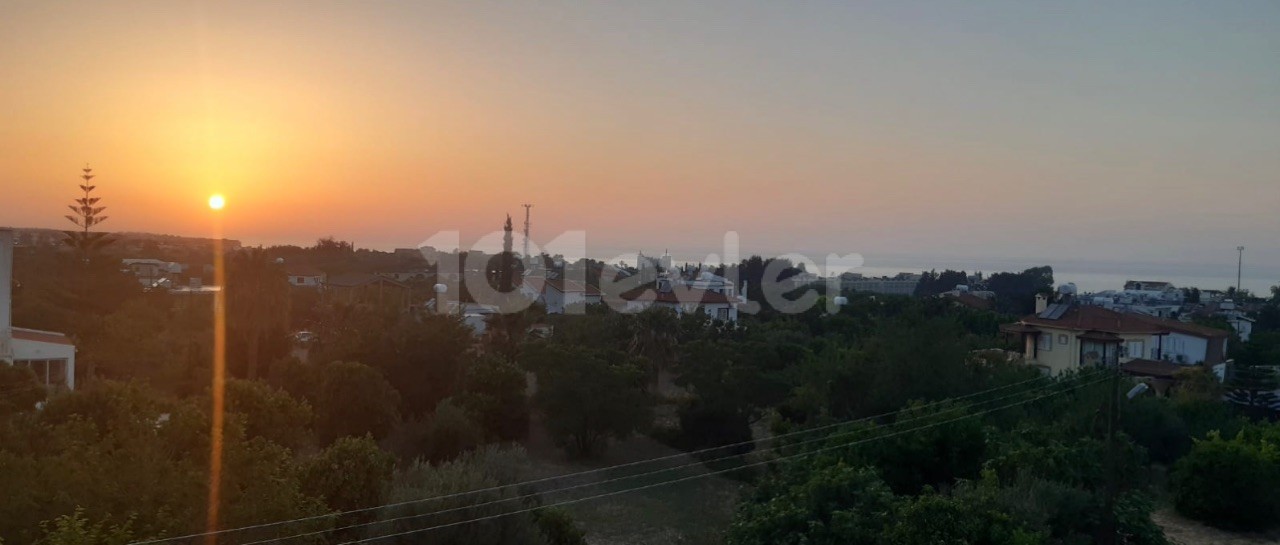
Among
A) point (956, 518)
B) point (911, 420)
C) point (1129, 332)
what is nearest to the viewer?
point (956, 518)

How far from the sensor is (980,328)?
3828 centimetres

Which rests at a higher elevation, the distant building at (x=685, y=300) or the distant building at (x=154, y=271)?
the distant building at (x=154, y=271)

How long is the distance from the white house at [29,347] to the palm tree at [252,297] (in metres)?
4.21

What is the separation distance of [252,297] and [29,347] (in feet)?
18.8

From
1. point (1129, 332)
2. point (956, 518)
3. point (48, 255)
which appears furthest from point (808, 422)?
point (48, 255)

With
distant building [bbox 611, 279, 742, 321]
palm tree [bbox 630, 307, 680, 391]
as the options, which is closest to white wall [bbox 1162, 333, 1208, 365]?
palm tree [bbox 630, 307, 680, 391]

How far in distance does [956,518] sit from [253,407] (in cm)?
1178

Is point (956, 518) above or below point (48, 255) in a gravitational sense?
below

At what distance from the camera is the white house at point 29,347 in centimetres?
1775

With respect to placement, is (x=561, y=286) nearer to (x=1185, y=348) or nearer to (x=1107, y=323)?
(x=1107, y=323)

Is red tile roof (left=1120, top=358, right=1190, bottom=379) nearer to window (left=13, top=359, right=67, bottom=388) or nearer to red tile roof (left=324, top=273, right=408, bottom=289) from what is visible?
window (left=13, top=359, right=67, bottom=388)

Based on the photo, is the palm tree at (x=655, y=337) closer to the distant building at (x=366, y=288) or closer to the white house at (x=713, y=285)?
the distant building at (x=366, y=288)

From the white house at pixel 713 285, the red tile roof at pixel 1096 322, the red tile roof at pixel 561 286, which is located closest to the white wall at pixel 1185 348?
the red tile roof at pixel 1096 322

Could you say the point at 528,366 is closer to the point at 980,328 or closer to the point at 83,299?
the point at 83,299
